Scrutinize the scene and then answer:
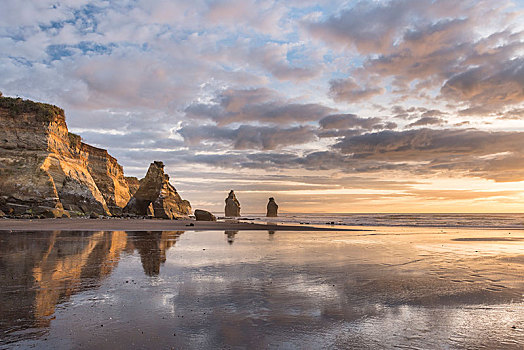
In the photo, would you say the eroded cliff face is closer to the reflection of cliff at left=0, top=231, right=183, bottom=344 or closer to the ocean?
the reflection of cliff at left=0, top=231, right=183, bottom=344

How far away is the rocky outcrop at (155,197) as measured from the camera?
50684 mm

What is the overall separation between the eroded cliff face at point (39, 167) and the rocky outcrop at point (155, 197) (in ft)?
29.3

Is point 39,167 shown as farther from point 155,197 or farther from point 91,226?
point 155,197

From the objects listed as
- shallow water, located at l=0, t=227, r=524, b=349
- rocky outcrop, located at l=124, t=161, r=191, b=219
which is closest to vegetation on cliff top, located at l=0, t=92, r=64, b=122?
rocky outcrop, located at l=124, t=161, r=191, b=219

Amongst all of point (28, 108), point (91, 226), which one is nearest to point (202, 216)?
point (91, 226)

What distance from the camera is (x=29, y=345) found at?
4.21m

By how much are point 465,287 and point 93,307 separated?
8440mm

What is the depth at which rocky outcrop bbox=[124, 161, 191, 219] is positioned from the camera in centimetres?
5068

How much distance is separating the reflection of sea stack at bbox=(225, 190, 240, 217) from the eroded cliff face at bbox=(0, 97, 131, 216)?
72.6m

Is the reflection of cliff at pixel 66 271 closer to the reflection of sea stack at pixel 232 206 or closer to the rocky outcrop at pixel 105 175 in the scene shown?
the rocky outcrop at pixel 105 175

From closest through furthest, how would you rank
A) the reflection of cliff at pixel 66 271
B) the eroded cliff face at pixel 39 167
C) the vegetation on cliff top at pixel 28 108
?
the reflection of cliff at pixel 66 271 < the eroded cliff face at pixel 39 167 < the vegetation on cliff top at pixel 28 108

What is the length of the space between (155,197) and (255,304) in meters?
49.6

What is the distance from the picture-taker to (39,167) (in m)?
37.1

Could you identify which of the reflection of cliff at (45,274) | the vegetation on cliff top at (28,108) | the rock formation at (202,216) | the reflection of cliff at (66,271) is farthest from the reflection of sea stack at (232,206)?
the reflection of cliff at (66,271)
